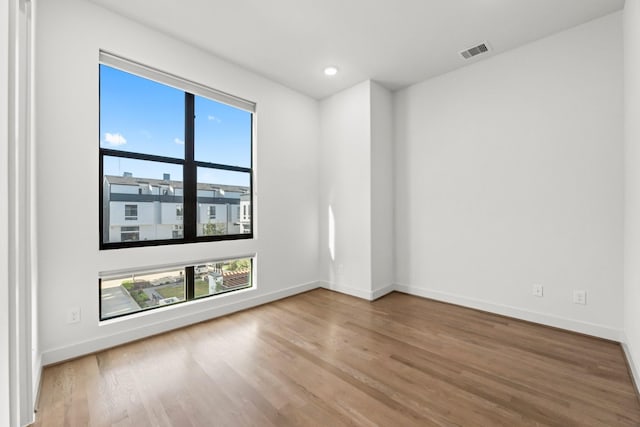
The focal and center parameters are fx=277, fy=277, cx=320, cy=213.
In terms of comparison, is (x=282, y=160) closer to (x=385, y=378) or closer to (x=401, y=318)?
(x=401, y=318)

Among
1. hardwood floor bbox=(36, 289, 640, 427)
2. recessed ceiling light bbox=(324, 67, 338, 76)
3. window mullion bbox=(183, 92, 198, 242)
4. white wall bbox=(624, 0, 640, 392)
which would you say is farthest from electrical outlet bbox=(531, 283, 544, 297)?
window mullion bbox=(183, 92, 198, 242)

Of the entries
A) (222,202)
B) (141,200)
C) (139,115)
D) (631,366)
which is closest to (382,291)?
(631,366)

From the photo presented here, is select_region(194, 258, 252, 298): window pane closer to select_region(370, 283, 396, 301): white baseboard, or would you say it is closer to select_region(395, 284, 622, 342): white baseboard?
select_region(370, 283, 396, 301): white baseboard

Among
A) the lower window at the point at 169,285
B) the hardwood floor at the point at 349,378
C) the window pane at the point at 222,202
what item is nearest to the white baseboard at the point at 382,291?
the hardwood floor at the point at 349,378

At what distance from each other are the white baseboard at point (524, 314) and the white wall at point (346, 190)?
0.80 metres

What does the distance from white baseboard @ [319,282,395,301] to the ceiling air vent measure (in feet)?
9.66

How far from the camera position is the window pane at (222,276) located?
9.93 feet

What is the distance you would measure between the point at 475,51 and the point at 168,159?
3.43m

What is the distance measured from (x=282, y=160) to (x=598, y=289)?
11.6 feet

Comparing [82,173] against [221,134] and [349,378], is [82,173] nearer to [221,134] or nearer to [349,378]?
[221,134]

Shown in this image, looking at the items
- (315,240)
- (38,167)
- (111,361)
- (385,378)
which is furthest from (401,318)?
(38,167)

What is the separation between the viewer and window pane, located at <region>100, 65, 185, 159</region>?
97.0 inches

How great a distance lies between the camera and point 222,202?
324 centimetres

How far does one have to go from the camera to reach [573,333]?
2557 mm
